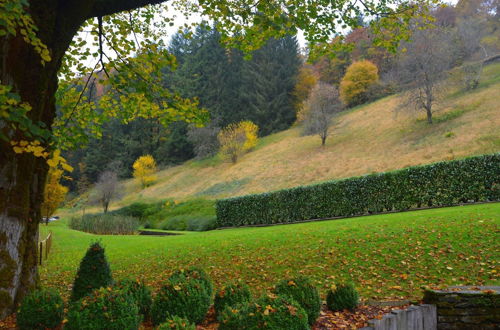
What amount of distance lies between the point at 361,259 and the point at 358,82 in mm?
45769

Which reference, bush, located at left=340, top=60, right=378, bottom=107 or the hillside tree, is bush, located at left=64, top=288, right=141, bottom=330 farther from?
bush, located at left=340, top=60, right=378, bottom=107

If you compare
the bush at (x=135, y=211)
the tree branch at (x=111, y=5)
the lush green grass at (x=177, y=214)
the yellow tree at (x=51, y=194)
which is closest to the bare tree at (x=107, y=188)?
the lush green grass at (x=177, y=214)

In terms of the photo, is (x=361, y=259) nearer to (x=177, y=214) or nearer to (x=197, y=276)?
(x=197, y=276)

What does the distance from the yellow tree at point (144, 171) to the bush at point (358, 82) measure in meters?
27.9

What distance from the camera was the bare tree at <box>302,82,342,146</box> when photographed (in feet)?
132

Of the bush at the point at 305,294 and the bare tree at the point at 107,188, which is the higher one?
the bare tree at the point at 107,188

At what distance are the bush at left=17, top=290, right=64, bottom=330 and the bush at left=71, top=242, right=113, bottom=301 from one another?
677 mm

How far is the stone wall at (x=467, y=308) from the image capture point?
4.58m

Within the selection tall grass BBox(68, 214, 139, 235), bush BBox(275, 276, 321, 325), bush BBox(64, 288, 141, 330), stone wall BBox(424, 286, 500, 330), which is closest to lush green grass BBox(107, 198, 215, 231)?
tall grass BBox(68, 214, 139, 235)

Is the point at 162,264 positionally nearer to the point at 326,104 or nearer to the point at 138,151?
the point at 326,104

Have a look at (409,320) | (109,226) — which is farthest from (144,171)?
(409,320)

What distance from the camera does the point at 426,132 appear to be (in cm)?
3303

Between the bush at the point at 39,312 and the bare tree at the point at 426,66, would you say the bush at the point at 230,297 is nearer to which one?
the bush at the point at 39,312

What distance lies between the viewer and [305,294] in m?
4.02
